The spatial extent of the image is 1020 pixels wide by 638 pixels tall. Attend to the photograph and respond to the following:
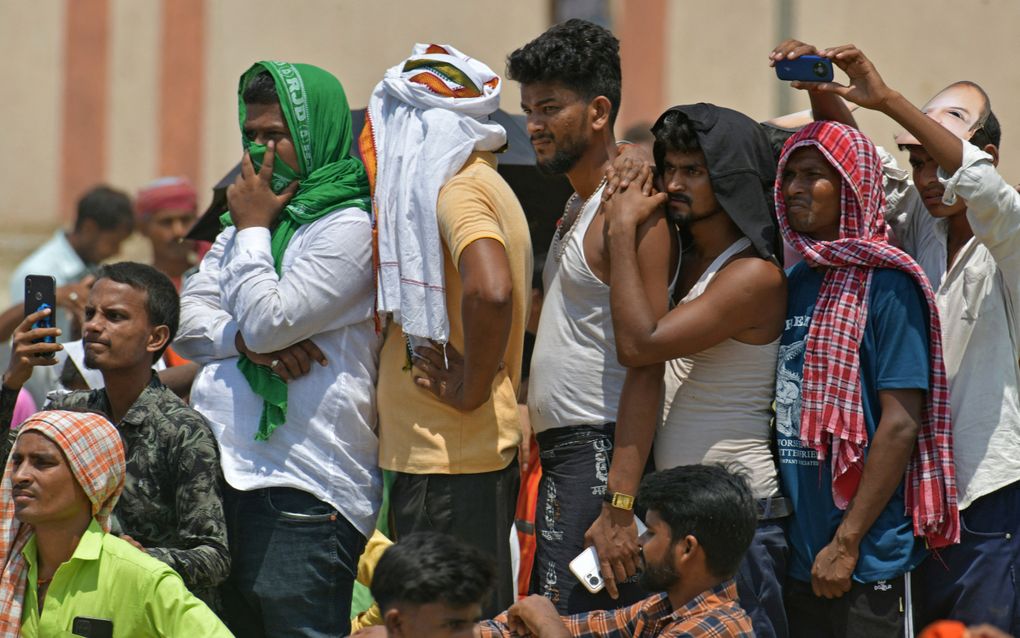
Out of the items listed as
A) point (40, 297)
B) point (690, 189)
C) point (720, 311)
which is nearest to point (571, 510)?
point (720, 311)

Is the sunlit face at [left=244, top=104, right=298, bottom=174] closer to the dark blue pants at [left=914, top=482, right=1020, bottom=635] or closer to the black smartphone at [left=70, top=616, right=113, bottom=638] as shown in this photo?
the black smartphone at [left=70, top=616, right=113, bottom=638]

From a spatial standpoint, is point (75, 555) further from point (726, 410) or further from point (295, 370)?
point (726, 410)

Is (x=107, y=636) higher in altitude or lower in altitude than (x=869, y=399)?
lower

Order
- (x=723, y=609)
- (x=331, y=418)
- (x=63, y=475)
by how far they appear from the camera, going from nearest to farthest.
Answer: (x=723, y=609)
(x=63, y=475)
(x=331, y=418)

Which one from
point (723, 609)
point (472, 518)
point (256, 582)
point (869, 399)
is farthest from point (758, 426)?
point (256, 582)

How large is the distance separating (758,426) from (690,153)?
0.81m

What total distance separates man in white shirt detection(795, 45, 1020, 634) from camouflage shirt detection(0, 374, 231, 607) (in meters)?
2.01

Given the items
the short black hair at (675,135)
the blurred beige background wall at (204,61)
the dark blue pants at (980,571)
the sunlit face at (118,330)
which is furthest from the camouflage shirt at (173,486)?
the blurred beige background wall at (204,61)

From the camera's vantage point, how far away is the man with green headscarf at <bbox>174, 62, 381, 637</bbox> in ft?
14.2

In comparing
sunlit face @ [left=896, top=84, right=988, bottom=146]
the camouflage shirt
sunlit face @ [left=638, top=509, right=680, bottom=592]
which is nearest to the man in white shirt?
sunlit face @ [left=896, top=84, right=988, bottom=146]

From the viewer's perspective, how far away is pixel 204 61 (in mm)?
12492

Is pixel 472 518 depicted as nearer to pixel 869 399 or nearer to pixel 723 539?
pixel 723 539

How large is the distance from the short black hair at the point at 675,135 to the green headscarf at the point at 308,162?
36.6 inches

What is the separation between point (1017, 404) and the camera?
13.7ft
